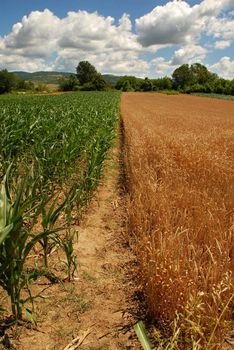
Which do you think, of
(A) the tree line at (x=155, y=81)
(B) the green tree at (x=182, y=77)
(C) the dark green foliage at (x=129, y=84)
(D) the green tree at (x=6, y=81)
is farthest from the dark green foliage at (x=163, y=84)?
(D) the green tree at (x=6, y=81)

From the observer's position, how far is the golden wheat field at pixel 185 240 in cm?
215

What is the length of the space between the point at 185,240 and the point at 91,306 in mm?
1292

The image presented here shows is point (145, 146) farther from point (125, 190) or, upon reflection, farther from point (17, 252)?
point (17, 252)

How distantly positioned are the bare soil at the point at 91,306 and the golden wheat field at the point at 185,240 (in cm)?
21

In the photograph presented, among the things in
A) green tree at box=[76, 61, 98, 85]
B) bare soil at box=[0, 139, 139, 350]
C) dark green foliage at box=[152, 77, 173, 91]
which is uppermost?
green tree at box=[76, 61, 98, 85]

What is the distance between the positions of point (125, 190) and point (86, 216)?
4.62 ft

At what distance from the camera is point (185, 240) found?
3.47 meters

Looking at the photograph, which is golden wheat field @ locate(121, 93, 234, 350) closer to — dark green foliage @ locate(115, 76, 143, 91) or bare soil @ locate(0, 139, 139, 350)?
bare soil @ locate(0, 139, 139, 350)

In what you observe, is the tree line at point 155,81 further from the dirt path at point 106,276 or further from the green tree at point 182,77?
the dirt path at point 106,276

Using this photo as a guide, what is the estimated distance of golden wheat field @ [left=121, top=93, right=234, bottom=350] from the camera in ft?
7.06

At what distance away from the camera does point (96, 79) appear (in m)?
98.4

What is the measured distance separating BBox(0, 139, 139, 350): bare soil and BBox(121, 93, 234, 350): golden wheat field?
21 cm

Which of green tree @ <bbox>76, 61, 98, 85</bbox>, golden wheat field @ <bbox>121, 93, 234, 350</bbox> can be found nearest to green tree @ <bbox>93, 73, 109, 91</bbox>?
green tree @ <bbox>76, 61, 98, 85</bbox>

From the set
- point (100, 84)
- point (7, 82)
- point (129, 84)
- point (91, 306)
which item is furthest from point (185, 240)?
point (129, 84)
